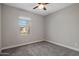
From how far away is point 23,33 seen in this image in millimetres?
3314

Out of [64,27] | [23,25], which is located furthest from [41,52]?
[64,27]

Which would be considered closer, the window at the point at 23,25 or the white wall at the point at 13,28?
the white wall at the point at 13,28

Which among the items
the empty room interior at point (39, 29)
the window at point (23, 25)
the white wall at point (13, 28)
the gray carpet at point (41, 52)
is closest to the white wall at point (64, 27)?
the empty room interior at point (39, 29)

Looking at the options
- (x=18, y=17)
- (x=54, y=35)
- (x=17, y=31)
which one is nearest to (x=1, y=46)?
(x=17, y=31)

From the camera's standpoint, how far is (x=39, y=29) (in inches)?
147

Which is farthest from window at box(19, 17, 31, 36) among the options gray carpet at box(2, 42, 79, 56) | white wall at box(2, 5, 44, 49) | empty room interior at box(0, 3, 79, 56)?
gray carpet at box(2, 42, 79, 56)

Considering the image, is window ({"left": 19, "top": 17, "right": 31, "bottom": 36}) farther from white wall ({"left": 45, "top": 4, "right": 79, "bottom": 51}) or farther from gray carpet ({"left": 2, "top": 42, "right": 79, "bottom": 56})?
white wall ({"left": 45, "top": 4, "right": 79, "bottom": 51})

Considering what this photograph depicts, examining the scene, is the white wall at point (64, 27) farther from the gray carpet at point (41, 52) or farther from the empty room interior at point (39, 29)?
the gray carpet at point (41, 52)

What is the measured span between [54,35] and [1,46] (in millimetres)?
2333

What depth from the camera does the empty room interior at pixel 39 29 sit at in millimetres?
2745

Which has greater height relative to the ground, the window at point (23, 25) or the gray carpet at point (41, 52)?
the window at point (23, 25)

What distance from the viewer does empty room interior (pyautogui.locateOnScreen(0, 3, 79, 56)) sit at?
2745mm

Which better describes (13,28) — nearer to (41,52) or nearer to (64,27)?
(41,52)

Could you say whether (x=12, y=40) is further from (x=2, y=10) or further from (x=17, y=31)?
(x=2, y=10)
